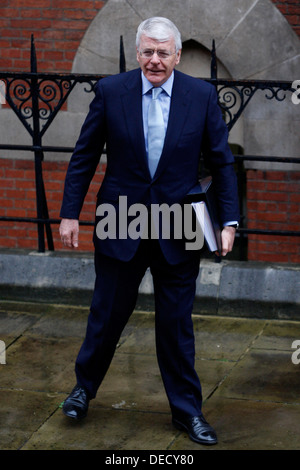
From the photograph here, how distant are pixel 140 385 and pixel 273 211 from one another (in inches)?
118

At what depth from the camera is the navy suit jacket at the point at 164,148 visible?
4.67 meters

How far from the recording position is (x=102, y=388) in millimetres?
5492

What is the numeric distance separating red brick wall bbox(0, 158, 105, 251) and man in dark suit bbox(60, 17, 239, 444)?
11.5ft

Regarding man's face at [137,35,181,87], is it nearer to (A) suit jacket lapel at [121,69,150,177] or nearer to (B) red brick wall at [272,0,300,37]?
(A) suit jacket lapel at [121,69,150,177]

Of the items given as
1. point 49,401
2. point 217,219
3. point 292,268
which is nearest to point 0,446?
point 49,401

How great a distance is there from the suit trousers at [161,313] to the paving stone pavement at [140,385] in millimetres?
252

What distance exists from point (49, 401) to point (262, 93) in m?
3.63

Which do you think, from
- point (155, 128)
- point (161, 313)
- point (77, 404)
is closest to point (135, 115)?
point (155, 128)

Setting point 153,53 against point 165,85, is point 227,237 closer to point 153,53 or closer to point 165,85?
point 165,85

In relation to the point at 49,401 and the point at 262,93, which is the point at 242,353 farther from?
the point at 262,93

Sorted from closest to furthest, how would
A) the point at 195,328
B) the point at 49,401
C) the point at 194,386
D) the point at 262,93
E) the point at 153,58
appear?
the point at 153,58 → the point at 194,386 → the point at 49,401 → the point at 195,328 → the point at 262,93

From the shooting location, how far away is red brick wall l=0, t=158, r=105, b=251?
8.41 metres

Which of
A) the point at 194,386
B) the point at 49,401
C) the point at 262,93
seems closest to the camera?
the point at 194,386

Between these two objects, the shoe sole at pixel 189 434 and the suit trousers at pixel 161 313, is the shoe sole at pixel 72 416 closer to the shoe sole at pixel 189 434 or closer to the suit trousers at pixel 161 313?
the suit trousers at pixel 161 313
